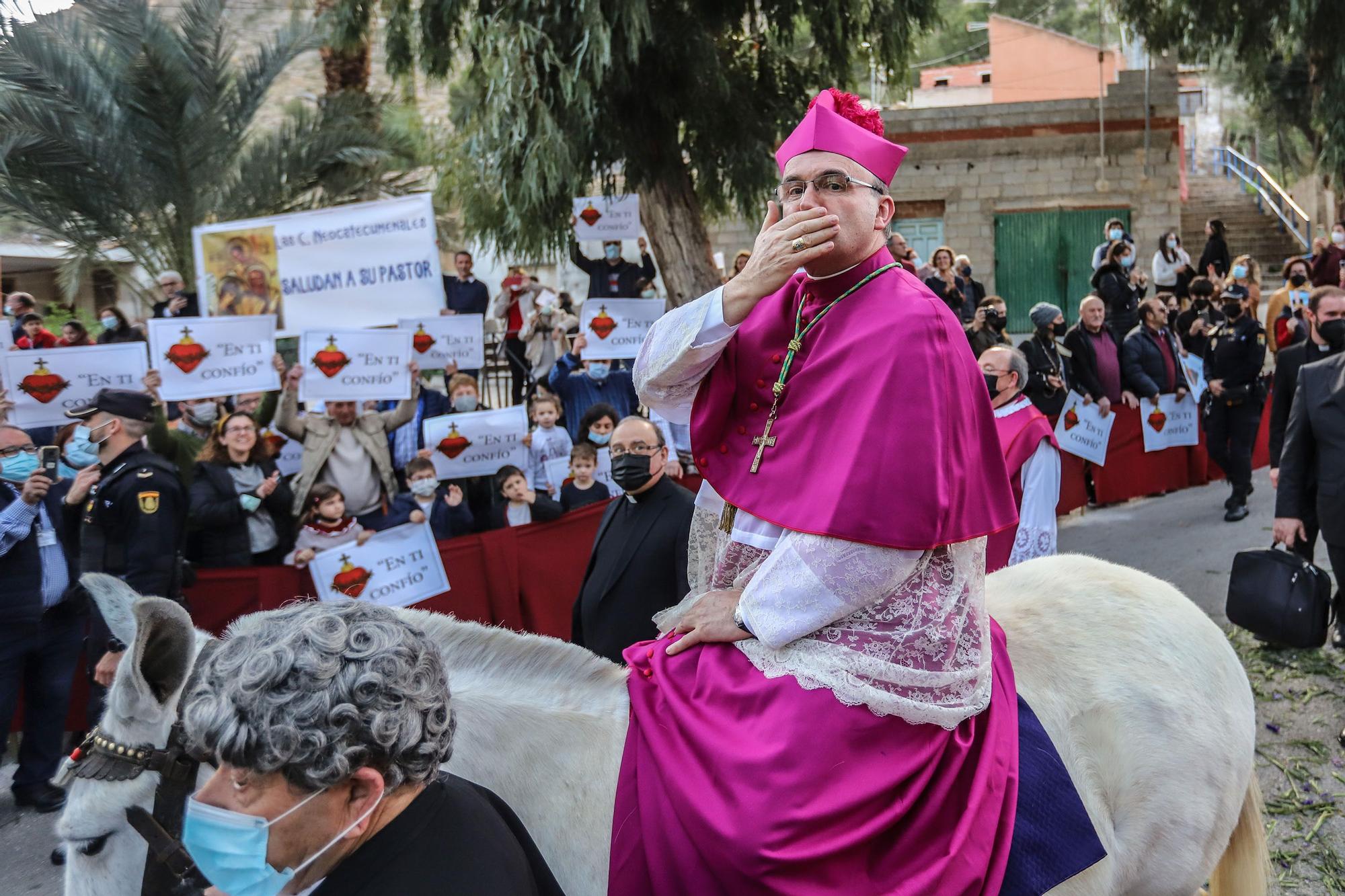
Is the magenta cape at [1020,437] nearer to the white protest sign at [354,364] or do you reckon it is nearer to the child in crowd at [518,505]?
the child in crowd at [518,505]

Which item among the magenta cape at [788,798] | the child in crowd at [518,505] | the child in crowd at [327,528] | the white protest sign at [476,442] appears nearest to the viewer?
the magenta cape at [788,798]

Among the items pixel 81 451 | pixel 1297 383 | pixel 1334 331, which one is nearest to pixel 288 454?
pixel 81 451

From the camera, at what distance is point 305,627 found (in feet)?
6.06

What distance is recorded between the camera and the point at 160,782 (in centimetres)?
235

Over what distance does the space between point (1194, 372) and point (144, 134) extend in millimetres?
11526

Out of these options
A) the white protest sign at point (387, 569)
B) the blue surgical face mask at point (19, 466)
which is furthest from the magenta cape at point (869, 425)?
the blue surgical face mask at point (19, 466)

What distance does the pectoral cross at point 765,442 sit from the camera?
108 inches

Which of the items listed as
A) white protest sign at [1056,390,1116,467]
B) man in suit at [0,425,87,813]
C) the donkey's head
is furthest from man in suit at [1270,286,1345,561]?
man in suit at [0,425,87,813]

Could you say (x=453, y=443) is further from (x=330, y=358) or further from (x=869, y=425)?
(x=869, y=425)

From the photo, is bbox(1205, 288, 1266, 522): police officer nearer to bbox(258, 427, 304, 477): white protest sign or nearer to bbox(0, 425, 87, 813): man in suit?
bbox(258, 427, 304, 477): white protest sign

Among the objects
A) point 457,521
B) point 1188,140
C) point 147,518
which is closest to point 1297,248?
point 1188,140

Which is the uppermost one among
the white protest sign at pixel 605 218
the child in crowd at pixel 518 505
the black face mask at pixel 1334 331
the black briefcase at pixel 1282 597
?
the white protest sign at pixel 605 218

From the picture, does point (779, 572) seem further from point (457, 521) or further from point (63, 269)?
point (63, 269)

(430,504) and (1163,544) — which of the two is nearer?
(430,504)
